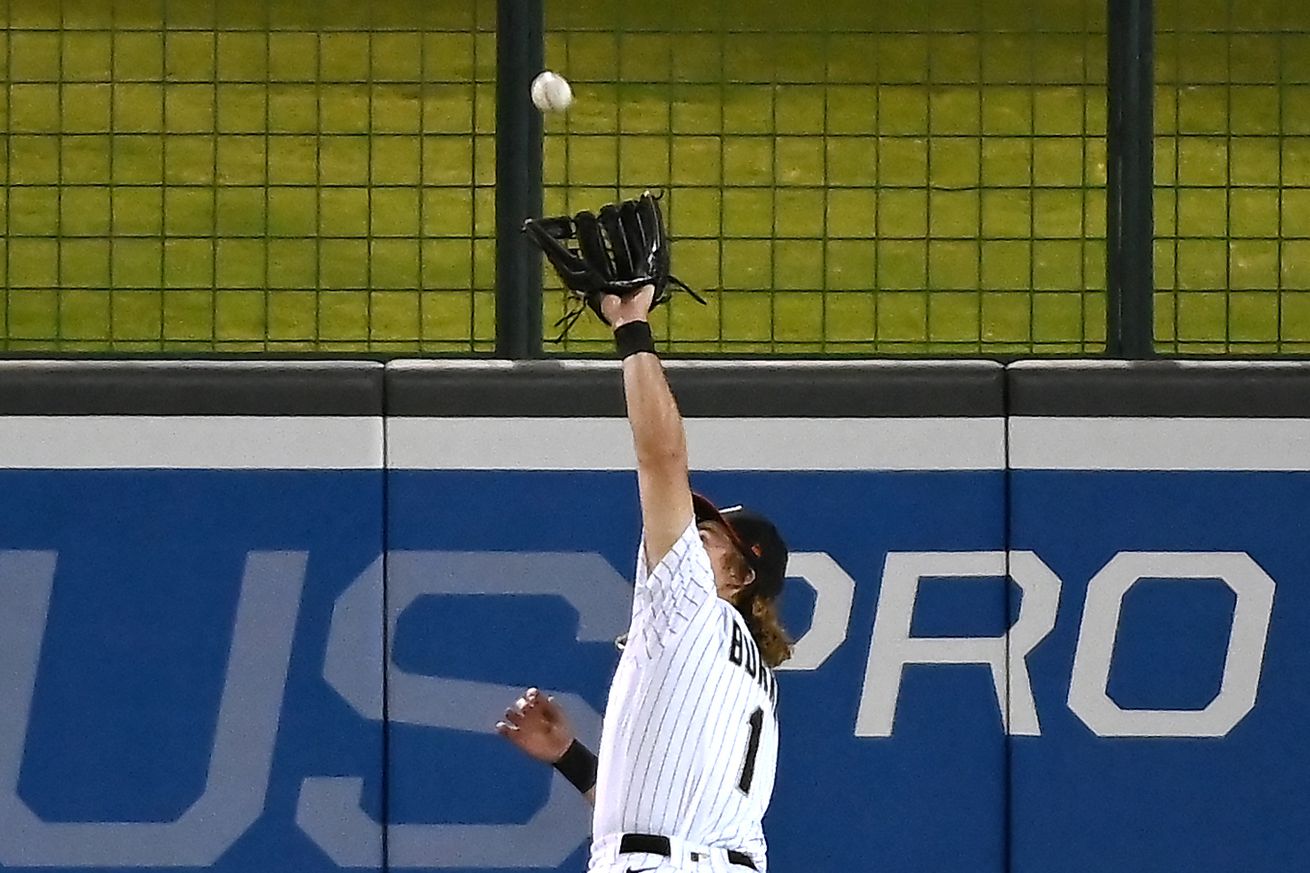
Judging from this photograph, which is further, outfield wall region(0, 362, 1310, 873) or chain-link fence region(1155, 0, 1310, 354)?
chain-link fence region(1155, 0, 1310, 354)

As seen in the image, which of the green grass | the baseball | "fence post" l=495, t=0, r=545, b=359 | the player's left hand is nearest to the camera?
the player's left hand

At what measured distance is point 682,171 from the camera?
540cm

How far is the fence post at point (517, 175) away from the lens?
14.3 feet

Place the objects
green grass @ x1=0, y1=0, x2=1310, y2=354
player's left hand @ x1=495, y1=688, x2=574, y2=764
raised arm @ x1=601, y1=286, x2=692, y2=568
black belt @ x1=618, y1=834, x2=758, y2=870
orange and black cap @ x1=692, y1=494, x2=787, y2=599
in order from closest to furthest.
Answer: raised arm @ x1=601, y1=286, x2=692, y2=568
black belt @ x1=618, y1=834, x2=758, y2=870
orange and black cap @ x1=692, y1=494, x2=787, y2=599
player's left hand @ x1=495, y1=688, x2=574, y2=764
green grass @ x1=0, y1=0, x2=1310, y2=354

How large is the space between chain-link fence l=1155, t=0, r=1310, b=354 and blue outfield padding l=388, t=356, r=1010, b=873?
2.73ft

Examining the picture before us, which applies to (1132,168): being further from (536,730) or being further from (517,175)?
(536,730)

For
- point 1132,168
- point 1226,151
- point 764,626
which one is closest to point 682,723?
point 764,626

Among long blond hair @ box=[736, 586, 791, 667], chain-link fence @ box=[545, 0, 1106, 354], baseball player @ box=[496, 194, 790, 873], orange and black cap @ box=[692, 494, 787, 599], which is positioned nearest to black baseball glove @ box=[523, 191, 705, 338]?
baseball player @ box=[496, 194, 790, 873]

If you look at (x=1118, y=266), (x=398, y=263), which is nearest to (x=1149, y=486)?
(x=1118, y=266)

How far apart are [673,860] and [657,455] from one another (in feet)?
2.15

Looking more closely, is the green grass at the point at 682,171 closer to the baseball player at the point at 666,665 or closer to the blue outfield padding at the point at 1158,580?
the blue outfield padding at the point at 1158,580

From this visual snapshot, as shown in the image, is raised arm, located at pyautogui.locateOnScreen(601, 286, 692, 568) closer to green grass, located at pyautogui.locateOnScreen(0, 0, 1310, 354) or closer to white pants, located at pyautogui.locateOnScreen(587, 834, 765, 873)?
white pants, located at pyautogui.locateOnScreen(587, 834, 765, 873)

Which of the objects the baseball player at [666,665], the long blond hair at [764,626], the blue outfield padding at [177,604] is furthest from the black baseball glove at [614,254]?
the blue outfield padding at [177,604]

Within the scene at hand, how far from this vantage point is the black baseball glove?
10.1 ft
